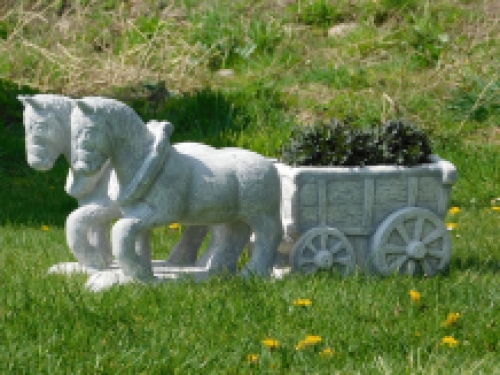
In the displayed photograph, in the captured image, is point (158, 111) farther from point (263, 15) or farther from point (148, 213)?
point (148, 213)

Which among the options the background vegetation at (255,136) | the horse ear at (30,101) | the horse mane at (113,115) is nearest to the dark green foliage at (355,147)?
the background vegetation at (255,136)

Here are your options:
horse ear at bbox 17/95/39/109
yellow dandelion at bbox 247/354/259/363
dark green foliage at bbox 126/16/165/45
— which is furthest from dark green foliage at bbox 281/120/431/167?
dark green foliage at bbox 126/16/165/45

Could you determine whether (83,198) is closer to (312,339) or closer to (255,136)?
(312,339)

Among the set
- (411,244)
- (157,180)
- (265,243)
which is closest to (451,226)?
(411,244)

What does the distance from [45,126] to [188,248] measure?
1.10 metres

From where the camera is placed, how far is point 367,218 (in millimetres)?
4602

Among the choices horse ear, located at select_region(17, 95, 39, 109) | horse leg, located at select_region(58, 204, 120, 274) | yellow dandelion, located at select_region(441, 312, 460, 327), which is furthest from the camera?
horse leg, located at select_region(58, 204, 120, 274)

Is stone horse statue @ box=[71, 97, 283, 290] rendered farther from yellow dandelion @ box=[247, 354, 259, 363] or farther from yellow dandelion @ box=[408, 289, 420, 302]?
yellow dandelion @ box=[247, 354, 259, 363]

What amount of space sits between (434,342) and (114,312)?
1.36 metres

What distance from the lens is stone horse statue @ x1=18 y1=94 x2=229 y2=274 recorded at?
14.3 ft

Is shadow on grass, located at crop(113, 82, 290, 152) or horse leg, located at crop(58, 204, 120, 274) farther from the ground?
shadow on grass, located at crop(113, 82, 290, 152)

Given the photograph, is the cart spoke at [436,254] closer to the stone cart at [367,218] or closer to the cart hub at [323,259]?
the stone cart at [367,218]

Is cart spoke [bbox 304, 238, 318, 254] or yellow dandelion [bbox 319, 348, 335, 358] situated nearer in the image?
yellow dandelion [bbox 319, 348, 335, 358]

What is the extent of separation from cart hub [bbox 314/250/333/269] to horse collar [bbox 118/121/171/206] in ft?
3.13
